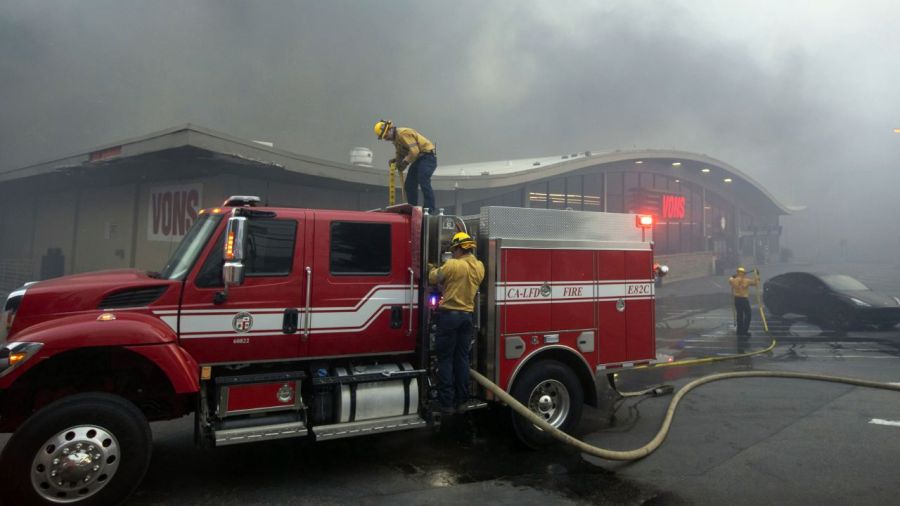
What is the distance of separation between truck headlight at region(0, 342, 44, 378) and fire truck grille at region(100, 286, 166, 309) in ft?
1.86

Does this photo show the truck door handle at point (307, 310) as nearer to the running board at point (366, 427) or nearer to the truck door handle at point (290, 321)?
the truck door handle at point (290, 321)

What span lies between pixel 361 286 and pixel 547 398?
238 centimetres

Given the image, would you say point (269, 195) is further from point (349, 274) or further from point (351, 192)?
point (349, 274)

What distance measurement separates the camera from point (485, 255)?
5.25 metres

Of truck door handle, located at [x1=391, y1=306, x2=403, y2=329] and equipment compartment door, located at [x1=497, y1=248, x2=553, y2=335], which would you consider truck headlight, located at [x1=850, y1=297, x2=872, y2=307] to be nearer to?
equipment compartment door, located at [x1=497, y1=248, x2=553, y2=335]

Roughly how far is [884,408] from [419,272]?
6.53 meters

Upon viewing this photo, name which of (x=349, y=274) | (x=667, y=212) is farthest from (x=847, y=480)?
(x=667, y=212)

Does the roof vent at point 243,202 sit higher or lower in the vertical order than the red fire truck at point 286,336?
higher

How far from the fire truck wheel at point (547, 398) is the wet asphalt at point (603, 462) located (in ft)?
0.68

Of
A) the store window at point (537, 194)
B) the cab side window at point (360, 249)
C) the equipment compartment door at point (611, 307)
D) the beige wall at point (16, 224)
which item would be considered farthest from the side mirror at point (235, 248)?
the beige wall at point (16, 224)

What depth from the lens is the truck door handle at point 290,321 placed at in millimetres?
4480

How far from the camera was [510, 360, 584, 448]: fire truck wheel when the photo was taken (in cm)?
523

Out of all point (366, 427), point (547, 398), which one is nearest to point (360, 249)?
point (366, 427)

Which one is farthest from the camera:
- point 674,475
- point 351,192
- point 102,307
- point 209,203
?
point 351,192
